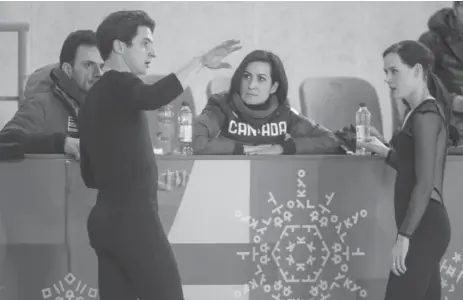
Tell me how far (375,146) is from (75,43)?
4.65 ft

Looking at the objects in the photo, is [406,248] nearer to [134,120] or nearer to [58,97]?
[134,120]

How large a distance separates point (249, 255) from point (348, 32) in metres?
2.75

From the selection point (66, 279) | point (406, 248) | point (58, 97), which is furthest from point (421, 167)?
point (58, 97)

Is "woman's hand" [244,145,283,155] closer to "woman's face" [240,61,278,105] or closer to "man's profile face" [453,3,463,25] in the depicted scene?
"woman's face" [240,61,278,105]

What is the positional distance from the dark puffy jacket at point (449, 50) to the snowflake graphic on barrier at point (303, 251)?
1.27 meters

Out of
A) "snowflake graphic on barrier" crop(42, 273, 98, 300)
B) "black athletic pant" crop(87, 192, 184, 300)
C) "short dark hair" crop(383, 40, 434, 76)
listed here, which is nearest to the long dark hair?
"short dark hair" crop(383, 40, 434, 76)

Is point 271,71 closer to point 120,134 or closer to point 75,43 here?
point 75,43

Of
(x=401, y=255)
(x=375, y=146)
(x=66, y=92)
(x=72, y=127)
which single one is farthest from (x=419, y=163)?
(x=66, y=92)

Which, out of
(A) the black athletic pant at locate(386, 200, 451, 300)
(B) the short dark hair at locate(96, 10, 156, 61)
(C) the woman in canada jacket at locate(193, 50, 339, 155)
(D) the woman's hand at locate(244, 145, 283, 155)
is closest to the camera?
(B) the short dark hair at locate(96, 10, 156, 61)

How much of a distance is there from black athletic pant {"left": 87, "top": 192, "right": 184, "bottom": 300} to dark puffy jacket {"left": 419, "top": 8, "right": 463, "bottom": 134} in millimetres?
2178

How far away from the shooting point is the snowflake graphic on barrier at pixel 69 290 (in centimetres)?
233

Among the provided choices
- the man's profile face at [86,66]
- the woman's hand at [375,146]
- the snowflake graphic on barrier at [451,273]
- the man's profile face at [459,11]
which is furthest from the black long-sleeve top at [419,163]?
the man's profile face at [459,11]

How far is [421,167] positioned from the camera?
6.34 ft

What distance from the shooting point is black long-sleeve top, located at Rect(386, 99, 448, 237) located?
1.92m
